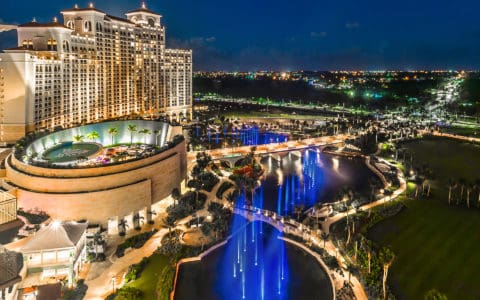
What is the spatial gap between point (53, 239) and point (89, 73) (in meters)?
47.0

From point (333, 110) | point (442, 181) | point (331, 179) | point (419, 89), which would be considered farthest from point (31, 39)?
point (419, 89)

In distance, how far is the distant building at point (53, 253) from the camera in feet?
86.3

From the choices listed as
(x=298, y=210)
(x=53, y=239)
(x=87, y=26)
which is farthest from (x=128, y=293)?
(x=87, y=26)

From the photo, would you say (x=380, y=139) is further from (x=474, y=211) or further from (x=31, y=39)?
(x=31, y=39)

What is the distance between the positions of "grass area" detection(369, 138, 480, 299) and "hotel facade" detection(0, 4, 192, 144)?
4863 cm

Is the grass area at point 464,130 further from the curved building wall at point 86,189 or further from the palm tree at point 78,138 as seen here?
the palm tree at point 78,138

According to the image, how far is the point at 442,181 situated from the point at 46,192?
47.2 m

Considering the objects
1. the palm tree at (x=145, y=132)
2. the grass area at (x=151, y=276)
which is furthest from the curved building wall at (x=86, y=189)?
the palm tree at (x=145, y=132)

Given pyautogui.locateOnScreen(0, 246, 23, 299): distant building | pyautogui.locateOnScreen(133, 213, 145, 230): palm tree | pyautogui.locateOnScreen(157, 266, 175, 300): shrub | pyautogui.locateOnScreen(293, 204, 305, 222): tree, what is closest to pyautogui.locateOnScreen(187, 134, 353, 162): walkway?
pyautogui.locateOnScreen(293, 204, 305, 222): tree

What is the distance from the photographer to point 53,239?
2714 cm

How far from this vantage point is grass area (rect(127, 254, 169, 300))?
26.3m

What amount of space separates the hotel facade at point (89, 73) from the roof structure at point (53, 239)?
32670 mm

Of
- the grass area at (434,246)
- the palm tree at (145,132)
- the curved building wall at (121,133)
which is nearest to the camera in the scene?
the grass area at (434,246)

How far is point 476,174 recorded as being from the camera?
57.1 meters
